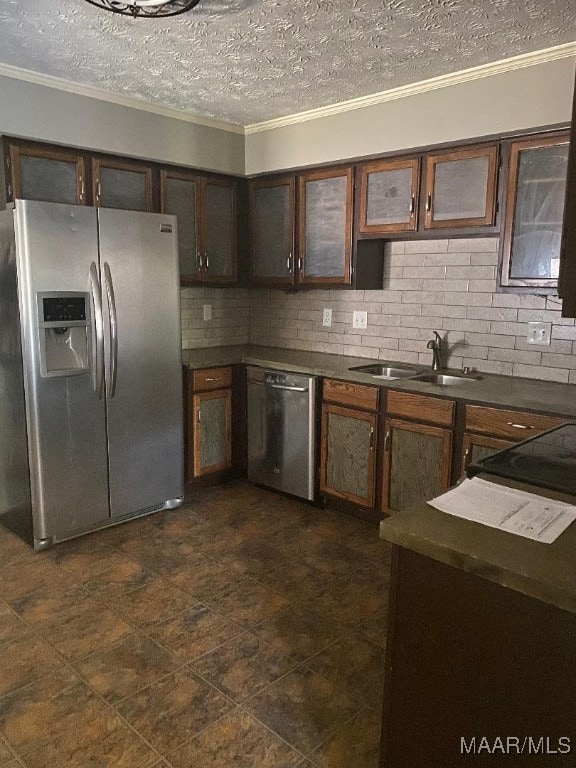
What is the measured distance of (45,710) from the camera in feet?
6.39

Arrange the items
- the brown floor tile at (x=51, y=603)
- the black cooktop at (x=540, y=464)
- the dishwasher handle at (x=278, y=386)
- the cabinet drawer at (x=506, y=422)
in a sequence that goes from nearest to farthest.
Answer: the black cooktop at (x=540, y=464)
the brown floor tile at (x=51, y=603)
the cabinet drawer at (x=506, y=422)
the dishwasher handle at (x=278, y=386)

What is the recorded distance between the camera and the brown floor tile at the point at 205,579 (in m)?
2.71

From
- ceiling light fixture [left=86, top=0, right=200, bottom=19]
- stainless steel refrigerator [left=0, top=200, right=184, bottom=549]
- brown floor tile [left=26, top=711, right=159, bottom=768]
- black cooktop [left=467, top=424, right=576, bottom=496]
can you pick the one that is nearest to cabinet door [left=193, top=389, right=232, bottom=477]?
stainless steel refrigerator [left=0, top=200, right=184, bottom=549]

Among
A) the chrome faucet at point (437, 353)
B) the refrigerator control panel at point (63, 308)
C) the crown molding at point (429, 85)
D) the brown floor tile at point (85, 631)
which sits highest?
the crown molding at point (429, 85)

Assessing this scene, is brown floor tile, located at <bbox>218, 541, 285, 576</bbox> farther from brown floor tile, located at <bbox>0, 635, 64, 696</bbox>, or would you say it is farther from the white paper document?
the white paper document

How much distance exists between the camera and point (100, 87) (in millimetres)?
3264

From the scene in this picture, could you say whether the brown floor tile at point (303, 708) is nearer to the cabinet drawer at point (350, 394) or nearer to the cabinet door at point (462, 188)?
the cabinet drawer at point (350, 394)

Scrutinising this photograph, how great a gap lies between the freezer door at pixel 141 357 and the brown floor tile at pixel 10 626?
894 mm

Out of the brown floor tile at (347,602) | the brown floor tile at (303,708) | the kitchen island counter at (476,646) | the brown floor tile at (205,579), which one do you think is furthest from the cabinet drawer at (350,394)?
the kitchen island counter at (476,646)

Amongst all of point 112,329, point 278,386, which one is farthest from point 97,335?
point 278,386

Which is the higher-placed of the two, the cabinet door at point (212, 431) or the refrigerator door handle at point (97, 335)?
the refrigerator door handle at point (97, 335)

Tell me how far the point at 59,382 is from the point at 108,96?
5.52 ft

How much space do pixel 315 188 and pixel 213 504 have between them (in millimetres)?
2126

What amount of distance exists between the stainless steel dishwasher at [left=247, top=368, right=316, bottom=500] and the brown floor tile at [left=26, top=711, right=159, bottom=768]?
1977 millimetres
